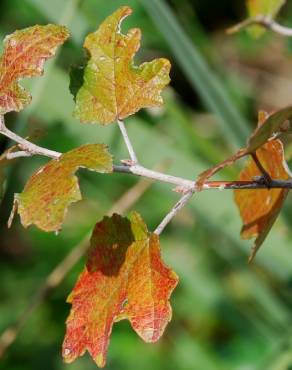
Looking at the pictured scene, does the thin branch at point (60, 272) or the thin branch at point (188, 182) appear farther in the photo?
the thin branch at point (60, 272)

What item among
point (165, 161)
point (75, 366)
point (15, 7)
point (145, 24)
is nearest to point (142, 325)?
point (165, 161)

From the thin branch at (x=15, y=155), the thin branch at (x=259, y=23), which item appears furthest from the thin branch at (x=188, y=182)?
the thin branch at (x=259, y=23)

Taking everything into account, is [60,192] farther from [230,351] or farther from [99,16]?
[230,351]

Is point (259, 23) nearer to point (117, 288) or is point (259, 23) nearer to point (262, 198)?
point (262, 198)

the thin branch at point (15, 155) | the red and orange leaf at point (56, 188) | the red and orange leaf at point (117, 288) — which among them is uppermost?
the thin branch at point (15, 155)

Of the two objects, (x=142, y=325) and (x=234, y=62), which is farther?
(x=234, y=62)

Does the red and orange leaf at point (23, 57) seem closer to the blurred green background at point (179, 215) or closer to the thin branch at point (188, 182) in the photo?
the thin branch at point (188, 182)

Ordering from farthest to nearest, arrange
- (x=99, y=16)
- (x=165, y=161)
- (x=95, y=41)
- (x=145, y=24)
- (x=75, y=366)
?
(x=75, y=366) → (x=145, y=24) → (x=99, y=16) → (x=165, y=161) → (x=95, y=41)
